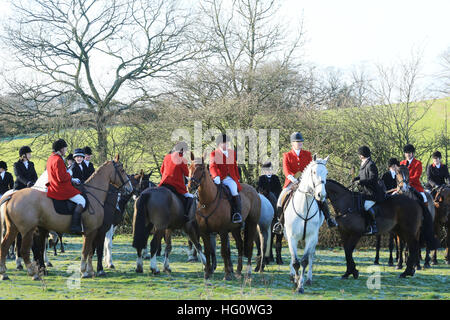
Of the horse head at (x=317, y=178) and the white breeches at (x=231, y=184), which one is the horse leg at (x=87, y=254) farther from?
the horse head at (x=317, y=178)

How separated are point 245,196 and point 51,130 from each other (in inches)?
523

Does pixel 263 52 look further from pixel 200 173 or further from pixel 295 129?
pixel 200 173

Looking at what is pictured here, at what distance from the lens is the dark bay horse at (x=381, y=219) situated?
10.1m

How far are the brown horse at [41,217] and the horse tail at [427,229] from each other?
618 cm

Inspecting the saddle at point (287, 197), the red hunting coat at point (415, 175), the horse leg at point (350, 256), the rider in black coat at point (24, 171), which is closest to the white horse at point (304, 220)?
the saddle at point (287, 197)

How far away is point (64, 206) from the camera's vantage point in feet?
29.5

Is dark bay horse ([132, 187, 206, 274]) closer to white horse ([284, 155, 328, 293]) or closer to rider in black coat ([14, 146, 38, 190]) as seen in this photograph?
white horse ([284, 155, 328, 293])

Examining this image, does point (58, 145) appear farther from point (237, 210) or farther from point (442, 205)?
point (442, 205)

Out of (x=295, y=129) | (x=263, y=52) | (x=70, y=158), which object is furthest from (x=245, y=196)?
(x=263, y=52)

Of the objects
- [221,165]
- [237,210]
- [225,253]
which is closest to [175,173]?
[221,165]

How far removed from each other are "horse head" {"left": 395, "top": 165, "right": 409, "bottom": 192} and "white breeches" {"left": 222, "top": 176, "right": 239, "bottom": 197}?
12.2 feet

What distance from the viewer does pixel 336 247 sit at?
52.5 ft

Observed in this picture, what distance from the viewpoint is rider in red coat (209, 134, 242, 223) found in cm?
948

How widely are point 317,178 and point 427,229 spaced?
402cm
